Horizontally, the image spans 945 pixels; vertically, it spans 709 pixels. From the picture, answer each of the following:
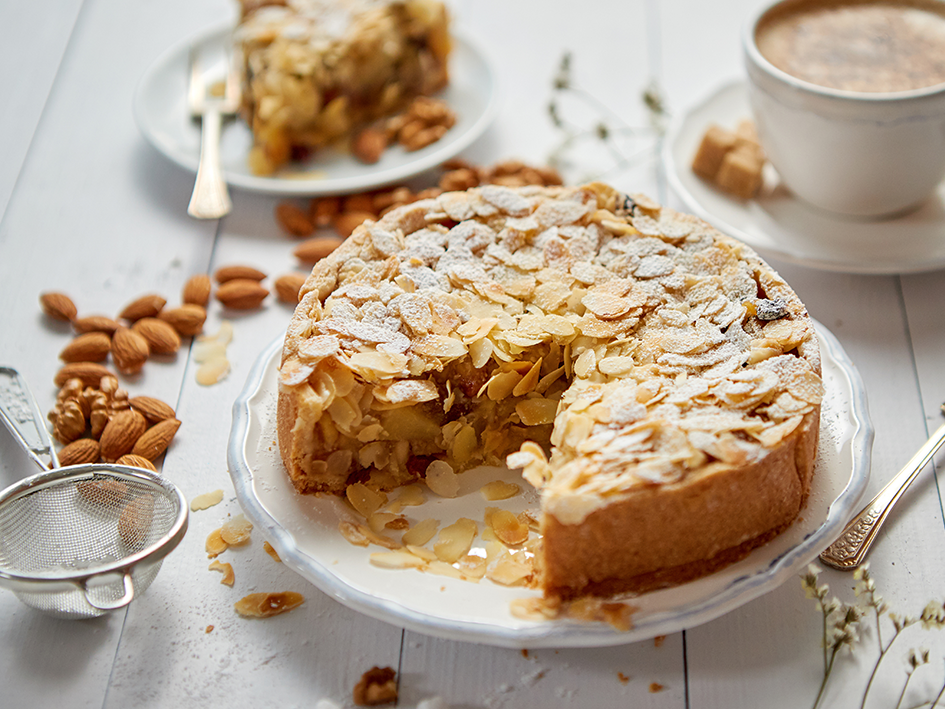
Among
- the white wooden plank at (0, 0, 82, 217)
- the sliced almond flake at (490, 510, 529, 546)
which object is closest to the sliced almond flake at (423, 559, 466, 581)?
the sliced almond flake at (490, 510, 529, 546)

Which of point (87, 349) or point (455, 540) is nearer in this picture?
point (455, 540)

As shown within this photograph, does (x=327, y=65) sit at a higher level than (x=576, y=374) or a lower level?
higher

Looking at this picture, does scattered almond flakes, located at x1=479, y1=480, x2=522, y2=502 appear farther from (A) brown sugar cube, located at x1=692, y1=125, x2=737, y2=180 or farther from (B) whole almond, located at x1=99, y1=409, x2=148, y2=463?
(A) brown sugar cube, located at x1=692, y1=125, x2=737, y2=180

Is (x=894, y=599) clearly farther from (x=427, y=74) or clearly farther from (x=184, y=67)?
(x=184, y=67)

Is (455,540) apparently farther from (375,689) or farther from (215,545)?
(215,545)

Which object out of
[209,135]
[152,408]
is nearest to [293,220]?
[209,135]

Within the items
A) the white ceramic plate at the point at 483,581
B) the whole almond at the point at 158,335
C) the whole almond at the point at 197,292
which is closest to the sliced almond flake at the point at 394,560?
the white ceramic plate at the point at 483,581

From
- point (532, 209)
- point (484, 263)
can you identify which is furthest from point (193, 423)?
point (532, 209)
